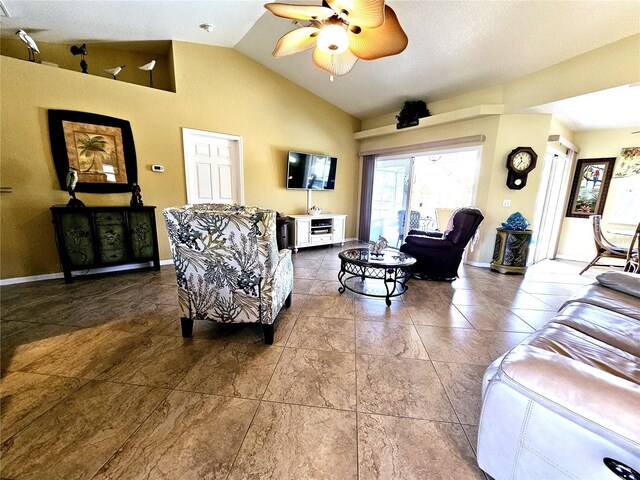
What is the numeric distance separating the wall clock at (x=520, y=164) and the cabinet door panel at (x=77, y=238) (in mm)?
6059

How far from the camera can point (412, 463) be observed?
109 centimetres

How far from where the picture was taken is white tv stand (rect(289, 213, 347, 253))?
4.84 m

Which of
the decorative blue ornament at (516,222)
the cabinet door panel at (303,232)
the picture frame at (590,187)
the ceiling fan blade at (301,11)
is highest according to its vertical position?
the ceiling fan blade at (301,11)

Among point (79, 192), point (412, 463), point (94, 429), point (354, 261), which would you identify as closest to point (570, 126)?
point (354, 261)

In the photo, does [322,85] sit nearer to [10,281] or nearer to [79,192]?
[79,192]

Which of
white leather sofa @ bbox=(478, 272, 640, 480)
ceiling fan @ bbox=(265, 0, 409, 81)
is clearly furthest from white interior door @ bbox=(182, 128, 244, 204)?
white leather sofa @ bbox=(478, 272, 640, 480)

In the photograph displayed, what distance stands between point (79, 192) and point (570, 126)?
7981 mm

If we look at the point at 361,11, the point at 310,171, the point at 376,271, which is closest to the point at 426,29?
the point at 361,11

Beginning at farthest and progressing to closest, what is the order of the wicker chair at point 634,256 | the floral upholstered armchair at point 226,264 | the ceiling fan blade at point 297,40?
1. the wicker chair at point 634,256
2. the ceiling fan blade at point 297,40
3. the floral upholstered armchair at point 226,264

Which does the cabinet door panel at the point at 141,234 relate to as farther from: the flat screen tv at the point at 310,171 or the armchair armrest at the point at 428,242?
the armchair armrest at the point at 428,242

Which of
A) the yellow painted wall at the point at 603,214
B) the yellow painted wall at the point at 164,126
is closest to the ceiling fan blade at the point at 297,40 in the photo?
the yellow painted wall at the point at 164,126

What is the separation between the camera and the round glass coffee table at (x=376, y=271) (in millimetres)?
2617

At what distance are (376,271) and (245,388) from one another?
96.9 inches

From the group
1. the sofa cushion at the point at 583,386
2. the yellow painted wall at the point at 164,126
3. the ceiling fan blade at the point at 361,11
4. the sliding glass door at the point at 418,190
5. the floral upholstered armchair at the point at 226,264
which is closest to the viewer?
the sofa cushion at the point at 583,386
